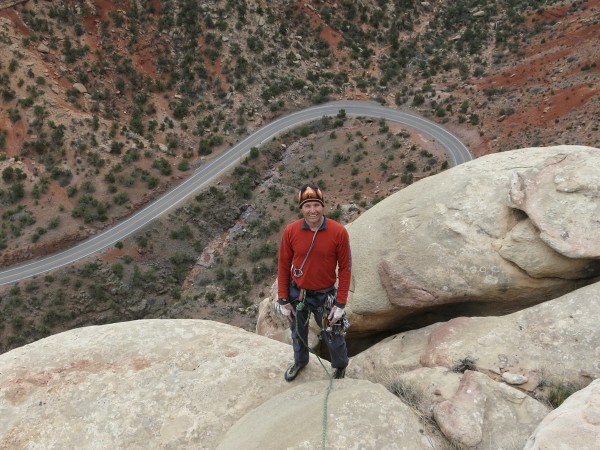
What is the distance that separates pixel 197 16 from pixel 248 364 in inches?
2204

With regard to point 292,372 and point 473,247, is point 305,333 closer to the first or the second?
point 292,372

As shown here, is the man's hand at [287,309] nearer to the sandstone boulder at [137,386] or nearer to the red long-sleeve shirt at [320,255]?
the red long-sleeve shirt at [320,255]

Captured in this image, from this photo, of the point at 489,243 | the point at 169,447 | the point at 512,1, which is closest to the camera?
the point at 169,447

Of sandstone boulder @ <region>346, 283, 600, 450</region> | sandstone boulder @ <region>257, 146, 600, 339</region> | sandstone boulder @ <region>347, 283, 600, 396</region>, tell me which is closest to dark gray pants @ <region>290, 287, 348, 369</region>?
sandstone boulder @ <region>346, 283, 600, 450</region>

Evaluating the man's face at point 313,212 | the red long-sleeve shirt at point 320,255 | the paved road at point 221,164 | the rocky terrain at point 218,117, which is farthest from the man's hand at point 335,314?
the paved road at point 221,164

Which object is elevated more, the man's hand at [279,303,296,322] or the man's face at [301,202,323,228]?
the man's face at [301,202,323,228]

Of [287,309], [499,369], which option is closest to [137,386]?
[287,309]

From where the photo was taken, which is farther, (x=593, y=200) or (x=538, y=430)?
(x=593, y=200)

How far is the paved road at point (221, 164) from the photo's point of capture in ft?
125

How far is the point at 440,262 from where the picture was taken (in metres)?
10.2

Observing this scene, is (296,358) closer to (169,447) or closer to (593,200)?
(169,447)

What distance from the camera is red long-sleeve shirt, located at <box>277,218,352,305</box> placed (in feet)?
22.5

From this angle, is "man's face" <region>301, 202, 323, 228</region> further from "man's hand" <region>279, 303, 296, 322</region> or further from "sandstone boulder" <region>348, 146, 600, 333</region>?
"sandstone boulder" <region>348, 146, 600, 333</region>

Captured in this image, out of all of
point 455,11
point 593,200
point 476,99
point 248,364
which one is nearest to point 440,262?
point 593,200
